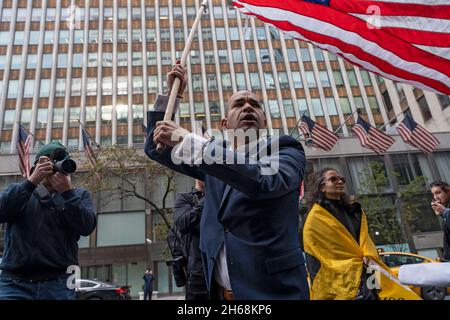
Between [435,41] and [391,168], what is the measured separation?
31073mm

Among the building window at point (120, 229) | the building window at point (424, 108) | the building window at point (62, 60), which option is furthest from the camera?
the building window at point (62, 60)

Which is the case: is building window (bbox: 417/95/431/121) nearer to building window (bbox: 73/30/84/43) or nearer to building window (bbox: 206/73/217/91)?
building window (bbox: 206/73/217/91)

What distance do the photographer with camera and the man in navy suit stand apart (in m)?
1.37

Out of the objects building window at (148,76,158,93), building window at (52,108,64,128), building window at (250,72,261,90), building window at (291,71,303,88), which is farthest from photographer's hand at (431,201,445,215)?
building window at (52,108,64,128)

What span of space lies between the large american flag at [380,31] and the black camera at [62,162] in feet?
8.22

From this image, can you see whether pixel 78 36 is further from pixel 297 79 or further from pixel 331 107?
pixel 331 107

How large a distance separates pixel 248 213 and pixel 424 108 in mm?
37555

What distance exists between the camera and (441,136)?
31219mm

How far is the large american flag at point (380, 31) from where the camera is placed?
3.17 m

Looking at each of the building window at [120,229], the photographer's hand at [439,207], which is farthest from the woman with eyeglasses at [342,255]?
the building window at [120,229]

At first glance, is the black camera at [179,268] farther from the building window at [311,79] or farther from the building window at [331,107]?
the building window at [311,79]

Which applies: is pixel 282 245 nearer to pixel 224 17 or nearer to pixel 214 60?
pixel 214 60

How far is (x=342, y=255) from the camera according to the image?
3340mm
